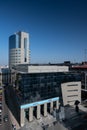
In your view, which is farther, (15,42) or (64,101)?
(15,42)

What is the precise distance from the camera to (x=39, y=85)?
40.8 metres

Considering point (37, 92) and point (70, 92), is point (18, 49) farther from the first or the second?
point (37, 92)

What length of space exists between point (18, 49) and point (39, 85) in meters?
65.7

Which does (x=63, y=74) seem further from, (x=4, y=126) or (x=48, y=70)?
(x=4, y=126)

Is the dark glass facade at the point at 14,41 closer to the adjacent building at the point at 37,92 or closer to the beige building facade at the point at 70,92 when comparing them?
the adjacent building at the point at 37,92

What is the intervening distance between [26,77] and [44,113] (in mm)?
10707

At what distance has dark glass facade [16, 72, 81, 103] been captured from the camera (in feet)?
124

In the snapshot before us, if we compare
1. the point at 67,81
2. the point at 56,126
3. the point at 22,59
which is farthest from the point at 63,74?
the point at 22,59

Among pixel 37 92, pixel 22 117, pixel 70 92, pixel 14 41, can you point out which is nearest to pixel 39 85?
pixel 37 92

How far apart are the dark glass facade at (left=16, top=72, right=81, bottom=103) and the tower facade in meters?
57.6

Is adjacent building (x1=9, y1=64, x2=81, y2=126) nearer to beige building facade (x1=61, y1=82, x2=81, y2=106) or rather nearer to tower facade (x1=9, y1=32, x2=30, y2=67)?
beige building facade (x1=61, y1=82, x2=81, y2=106)

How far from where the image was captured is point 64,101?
4912 centimetres

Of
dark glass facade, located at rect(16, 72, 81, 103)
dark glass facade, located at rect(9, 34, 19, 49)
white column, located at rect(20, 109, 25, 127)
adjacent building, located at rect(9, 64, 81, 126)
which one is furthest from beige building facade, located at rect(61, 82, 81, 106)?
dark glass facade, located at rect(9, 34, 19, 49)

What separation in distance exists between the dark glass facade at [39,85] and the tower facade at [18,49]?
57.6 m
